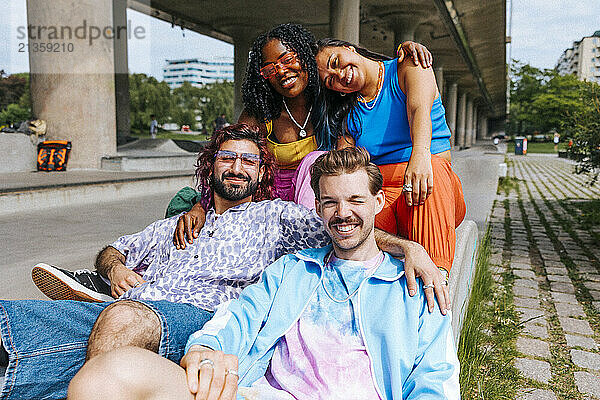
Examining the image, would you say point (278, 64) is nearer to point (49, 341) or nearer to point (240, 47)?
point (49, 341)

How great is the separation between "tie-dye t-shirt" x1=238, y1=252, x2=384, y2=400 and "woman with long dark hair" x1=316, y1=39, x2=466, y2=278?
46cm

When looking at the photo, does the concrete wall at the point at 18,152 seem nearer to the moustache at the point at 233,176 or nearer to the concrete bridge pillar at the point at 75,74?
the concrete bridge pillar at the point at 75,74

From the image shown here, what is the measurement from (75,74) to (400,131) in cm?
1054

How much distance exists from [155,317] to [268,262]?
2.32 feet

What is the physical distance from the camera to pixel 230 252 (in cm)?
260

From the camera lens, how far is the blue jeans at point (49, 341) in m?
1.96

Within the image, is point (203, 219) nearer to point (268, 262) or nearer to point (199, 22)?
point (268, 262)

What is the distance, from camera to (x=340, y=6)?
1603cm

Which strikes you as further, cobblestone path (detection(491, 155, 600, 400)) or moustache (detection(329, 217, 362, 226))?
cobblestone path (detection(491, 155, 600, 400))

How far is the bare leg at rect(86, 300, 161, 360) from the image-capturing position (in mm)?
1857

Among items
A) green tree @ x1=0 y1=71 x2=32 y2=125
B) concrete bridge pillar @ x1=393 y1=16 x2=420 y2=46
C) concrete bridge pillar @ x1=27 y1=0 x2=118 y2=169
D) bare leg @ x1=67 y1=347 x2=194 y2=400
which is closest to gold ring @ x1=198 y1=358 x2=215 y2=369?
bare leg @ x1=67 y1=347 x2=194 y2=400

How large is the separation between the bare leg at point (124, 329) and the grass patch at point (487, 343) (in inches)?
74.4

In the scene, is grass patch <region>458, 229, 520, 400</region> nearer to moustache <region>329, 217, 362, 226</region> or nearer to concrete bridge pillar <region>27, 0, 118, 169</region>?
moustache <region>329, 217, 362, 226</region>

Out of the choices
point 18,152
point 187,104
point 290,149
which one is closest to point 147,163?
point 18,152
